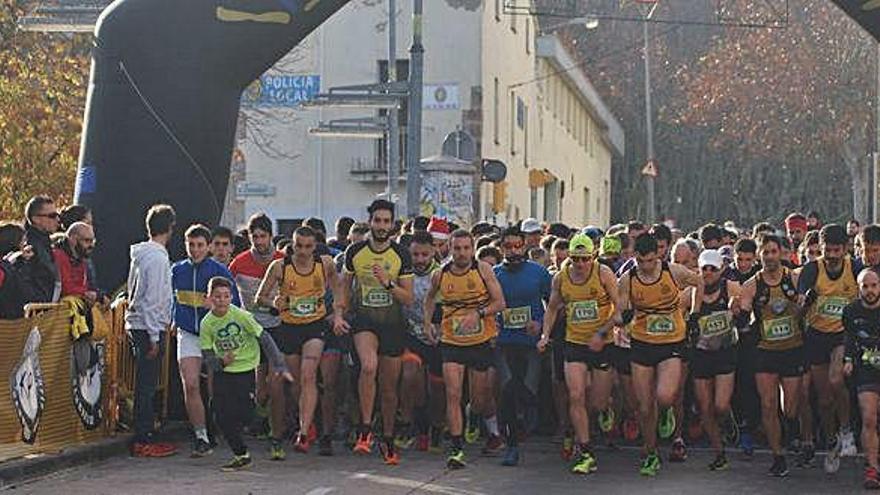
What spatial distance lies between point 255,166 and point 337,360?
86.0 ft

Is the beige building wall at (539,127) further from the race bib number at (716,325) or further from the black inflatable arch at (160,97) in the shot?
the race bib number at (716,325)

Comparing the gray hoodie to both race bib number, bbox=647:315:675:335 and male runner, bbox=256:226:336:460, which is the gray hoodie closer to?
male runner, bbox=256:226:336:460

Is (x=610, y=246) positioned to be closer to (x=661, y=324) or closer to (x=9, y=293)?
(x=661, y=324)

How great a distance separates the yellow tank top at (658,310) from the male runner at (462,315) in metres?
1.07

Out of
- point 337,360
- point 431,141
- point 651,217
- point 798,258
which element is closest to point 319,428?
point 337,360

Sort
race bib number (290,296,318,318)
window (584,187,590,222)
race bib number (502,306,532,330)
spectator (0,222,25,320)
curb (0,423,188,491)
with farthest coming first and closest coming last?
1. window (584,187,590,222)
2. race bib number (502,306,532,330)
3. race bib number (290,296,318,318)
4. spectator (0,222,25,320)
5. curb (0,423,188,491)

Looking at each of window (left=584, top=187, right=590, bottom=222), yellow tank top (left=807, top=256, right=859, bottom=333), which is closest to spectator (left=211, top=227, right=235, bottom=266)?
yellow tank top (left=807, top=256, right=859, bottom=333)

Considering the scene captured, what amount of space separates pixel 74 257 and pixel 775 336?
17.7ft

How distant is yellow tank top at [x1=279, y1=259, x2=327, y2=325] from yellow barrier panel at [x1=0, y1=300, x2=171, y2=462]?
1.38 metres

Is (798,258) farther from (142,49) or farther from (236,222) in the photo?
(236,222)

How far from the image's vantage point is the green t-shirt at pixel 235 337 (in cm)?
1320

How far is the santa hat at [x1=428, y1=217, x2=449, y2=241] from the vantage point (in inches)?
635

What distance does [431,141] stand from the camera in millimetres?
39125

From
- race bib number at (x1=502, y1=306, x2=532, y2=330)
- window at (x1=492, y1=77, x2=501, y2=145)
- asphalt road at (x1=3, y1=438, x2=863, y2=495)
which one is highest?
window at (x1=492, y1=77, x2=501, y2=145)
